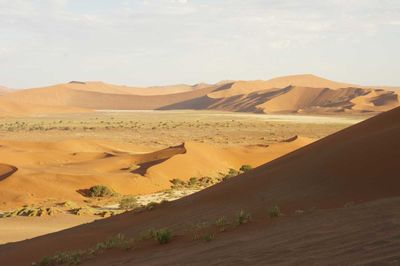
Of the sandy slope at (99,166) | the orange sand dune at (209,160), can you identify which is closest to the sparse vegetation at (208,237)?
the sandy slope at (99,166)

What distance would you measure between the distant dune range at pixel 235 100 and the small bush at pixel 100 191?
82.3m

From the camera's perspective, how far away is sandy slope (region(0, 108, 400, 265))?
21.7 ft

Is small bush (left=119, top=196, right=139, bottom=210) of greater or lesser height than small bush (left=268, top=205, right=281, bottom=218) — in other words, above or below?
below

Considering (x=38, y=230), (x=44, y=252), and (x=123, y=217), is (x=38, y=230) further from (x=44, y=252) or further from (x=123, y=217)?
(x=44, y=252)

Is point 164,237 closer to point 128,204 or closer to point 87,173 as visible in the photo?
point 128,204

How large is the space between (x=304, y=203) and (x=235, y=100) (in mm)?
134547

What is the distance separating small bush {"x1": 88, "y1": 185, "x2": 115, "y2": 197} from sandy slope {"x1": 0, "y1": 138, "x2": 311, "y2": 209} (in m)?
0.48

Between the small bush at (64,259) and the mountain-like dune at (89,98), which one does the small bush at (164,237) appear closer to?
the small bush at (64,259)

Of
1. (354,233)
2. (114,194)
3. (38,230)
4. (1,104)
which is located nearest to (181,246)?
(354,233)

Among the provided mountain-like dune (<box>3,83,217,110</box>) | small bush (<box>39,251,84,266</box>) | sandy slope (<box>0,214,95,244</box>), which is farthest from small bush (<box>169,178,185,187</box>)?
mountain-like dune (<box>3,83,217,110</box>)

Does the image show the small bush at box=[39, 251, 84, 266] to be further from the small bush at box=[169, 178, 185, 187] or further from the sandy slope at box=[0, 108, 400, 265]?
the small bush at box=[169, 178, 185, 187]

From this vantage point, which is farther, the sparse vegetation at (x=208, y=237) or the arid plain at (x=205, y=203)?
the sparse vegetation at (x=208, y=237)

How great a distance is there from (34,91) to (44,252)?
559ft

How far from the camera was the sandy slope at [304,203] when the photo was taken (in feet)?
21.7
